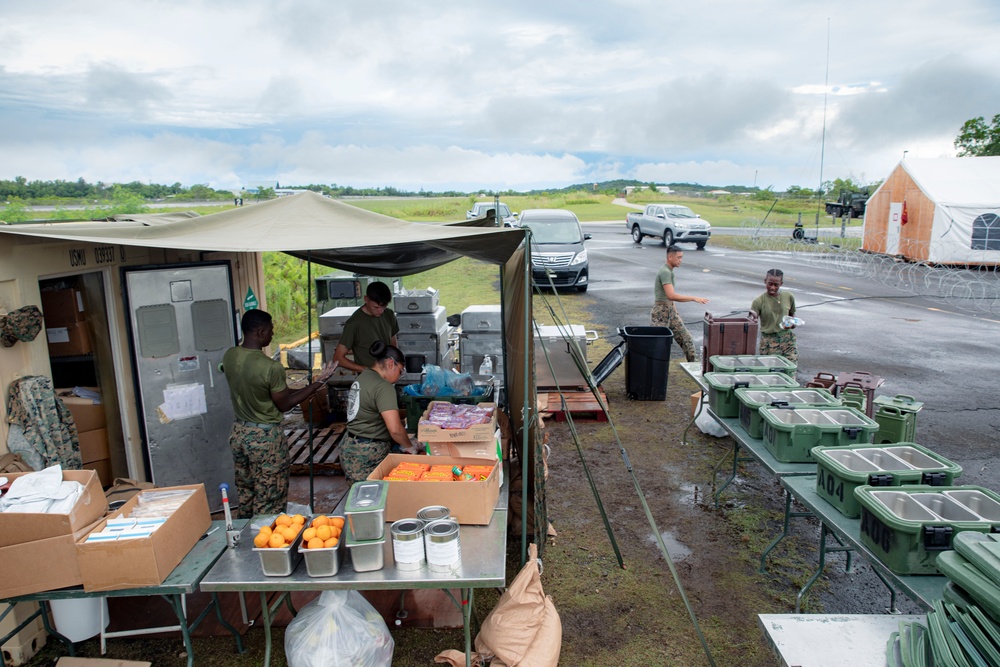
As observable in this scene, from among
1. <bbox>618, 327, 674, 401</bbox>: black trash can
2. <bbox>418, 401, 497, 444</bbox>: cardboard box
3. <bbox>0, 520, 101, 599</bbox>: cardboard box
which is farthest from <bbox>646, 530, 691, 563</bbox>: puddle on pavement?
<bbox>0, 520, 101, 599</bbox>: cardboard box

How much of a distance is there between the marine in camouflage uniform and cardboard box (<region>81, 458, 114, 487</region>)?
6.97m

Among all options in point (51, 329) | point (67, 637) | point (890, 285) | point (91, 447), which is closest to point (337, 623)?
point (67, 637)

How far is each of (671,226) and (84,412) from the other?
2456 centimetres

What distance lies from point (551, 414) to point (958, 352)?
8205 mm

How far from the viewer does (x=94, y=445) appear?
5.79m

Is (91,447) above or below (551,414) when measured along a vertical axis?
above

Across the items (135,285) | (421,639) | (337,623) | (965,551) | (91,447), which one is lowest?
(421,639)

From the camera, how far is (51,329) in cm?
573

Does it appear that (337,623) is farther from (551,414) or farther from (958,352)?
(958,352)

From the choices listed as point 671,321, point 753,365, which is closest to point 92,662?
point 753,365

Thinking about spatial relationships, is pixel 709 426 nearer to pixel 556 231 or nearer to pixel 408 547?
pixel 408 547

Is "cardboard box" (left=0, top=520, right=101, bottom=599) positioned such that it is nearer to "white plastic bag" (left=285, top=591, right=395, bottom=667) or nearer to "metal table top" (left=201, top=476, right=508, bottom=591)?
"metal table top" (left=201, top=476, right=508, bottom=591)

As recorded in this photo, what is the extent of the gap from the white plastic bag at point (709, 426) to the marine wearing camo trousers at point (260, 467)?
485 cm

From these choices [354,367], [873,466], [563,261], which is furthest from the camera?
[563,261]
